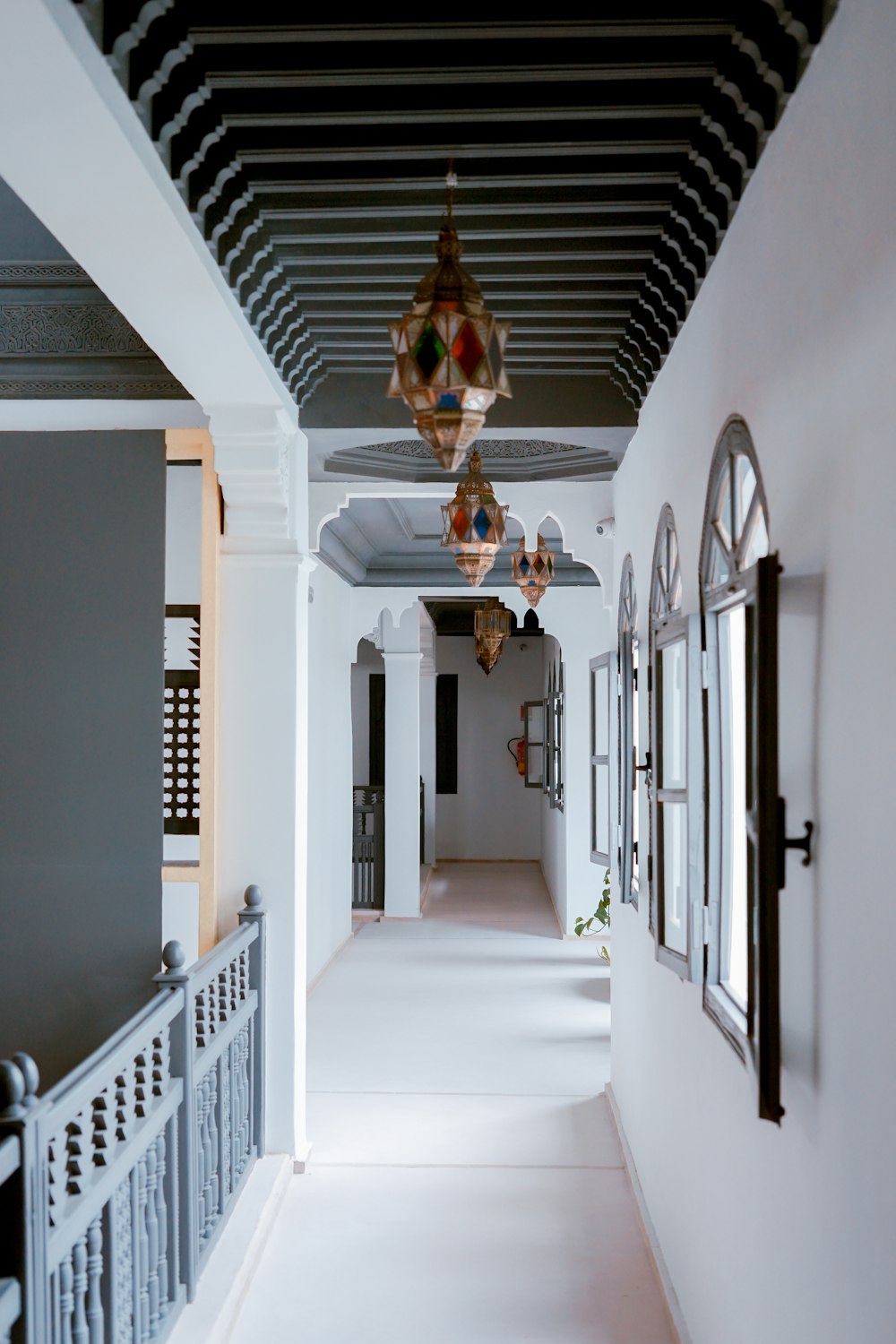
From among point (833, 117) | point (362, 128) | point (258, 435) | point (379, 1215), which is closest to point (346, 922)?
point (379, 1215)

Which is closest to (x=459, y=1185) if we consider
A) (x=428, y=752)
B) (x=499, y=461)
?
(x=499, y=461)

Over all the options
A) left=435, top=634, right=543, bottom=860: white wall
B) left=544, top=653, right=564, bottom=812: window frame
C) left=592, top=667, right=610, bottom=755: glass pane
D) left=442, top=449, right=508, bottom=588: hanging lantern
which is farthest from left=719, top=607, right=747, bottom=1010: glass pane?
left=435, top=634, right=543, bottom=860: white wall

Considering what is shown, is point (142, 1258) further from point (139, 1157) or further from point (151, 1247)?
point (139, 1157)

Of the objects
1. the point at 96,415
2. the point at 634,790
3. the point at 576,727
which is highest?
the point at 96,415

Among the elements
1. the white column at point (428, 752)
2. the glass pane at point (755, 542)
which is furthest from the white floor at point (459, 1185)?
the white column at point (428, 752)

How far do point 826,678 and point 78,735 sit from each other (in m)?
3.18

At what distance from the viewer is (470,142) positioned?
275cm

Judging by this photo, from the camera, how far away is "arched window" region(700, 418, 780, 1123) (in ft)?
6.75

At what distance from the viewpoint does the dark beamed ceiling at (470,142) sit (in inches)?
89.7

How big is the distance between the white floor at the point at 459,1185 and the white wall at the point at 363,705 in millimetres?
7214

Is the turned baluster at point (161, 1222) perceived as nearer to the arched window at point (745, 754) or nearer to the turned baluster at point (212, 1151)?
the turned baluster at point (212, 1151)

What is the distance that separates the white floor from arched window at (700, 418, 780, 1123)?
4.33 feet

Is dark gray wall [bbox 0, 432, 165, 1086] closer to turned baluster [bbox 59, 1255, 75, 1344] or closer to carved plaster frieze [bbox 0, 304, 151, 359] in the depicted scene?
carved plaster frieze [bbox 0, 304, 151, 359]

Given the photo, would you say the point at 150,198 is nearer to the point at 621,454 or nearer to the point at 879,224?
the point at 879,224
